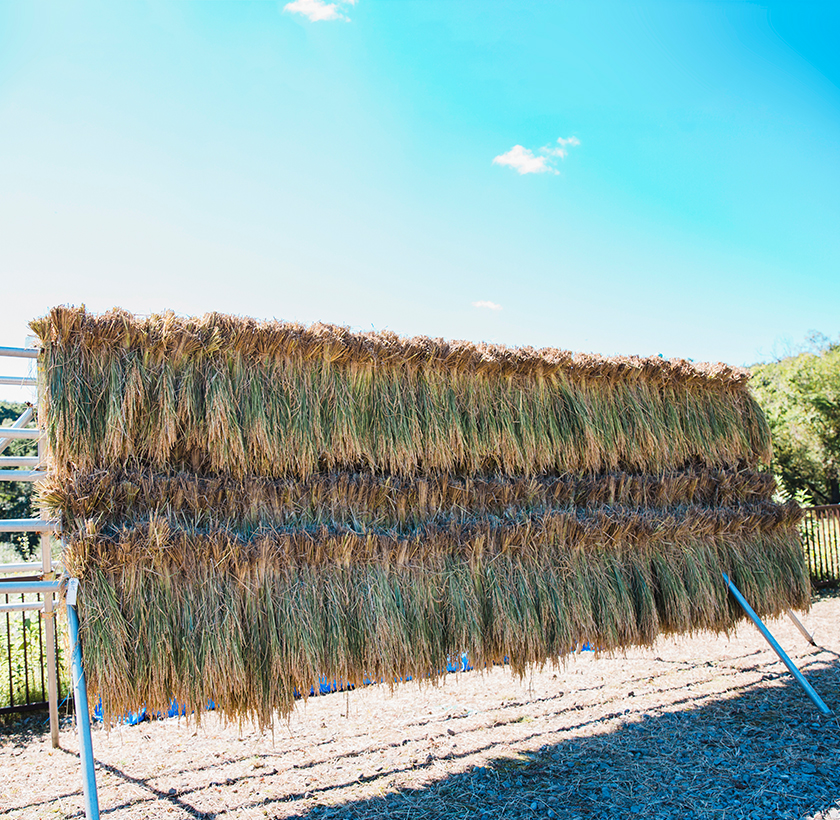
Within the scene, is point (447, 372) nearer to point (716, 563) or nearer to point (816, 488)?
point (716, 563)

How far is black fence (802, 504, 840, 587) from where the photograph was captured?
7625 mm

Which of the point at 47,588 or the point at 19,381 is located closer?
the point at 47,588

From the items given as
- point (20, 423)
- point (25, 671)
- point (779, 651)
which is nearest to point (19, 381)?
point (20, 423)

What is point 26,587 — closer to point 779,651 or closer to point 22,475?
point 22,475

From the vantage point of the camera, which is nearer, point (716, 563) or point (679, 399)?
point (716, 563)

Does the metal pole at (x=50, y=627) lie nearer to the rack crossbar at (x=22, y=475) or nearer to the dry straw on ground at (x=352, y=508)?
the rack crossbar at (x=22, y=475)

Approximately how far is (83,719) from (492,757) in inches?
85.3

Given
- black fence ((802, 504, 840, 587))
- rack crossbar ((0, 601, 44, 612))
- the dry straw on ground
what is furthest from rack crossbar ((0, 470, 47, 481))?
black fence ((802, 504, 840, 587))

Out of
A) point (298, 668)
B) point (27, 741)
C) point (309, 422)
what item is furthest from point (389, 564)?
point (27, 741)

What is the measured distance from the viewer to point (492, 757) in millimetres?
3297

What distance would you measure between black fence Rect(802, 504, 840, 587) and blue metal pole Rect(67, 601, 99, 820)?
8.19 metres

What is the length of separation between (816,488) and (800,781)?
1173cm

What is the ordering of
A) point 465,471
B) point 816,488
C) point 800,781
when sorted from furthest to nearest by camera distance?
point 816,488 → point 465,471 → point 800,781

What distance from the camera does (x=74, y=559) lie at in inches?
91.3
